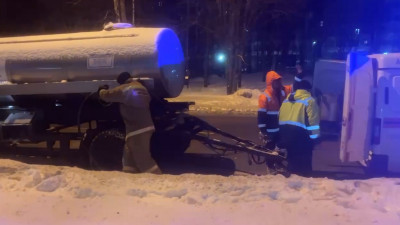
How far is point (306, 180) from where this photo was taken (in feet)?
18.5

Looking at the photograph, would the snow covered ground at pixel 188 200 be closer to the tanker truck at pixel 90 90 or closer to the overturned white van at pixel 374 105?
the overturned white van at pixel 374 105

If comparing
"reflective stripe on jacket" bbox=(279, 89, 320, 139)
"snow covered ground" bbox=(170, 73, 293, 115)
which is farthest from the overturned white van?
"snow covered ground" bbox=(170, 73, 293, 115)

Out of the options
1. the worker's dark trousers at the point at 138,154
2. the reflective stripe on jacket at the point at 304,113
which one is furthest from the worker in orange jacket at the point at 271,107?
the worker's dark trousers at the point at 138,154

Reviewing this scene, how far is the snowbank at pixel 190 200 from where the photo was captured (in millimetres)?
4664

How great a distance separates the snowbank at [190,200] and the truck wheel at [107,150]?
74.4 inches

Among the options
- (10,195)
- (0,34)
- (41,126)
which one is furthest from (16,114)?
(0,34)

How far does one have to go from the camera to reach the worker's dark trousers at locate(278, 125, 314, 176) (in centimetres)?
682

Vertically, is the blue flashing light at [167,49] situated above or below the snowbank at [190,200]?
above

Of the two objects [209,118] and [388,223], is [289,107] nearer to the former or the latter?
[388,223]

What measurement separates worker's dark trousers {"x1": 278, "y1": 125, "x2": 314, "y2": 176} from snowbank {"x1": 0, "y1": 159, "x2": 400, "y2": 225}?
1.14 metres

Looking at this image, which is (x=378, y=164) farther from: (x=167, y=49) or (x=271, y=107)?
(x=167, y=49)

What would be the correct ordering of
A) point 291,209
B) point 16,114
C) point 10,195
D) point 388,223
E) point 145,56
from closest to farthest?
point 388,223 < point 291,209 < point 10,195 < point 145,56 < point 16,114

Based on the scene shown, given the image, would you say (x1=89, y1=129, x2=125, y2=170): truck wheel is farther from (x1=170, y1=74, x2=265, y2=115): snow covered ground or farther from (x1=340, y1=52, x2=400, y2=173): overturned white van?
(x1=170, y1=74, x2=265, y2=115): snow covered ground

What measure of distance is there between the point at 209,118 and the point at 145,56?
7131 mm
